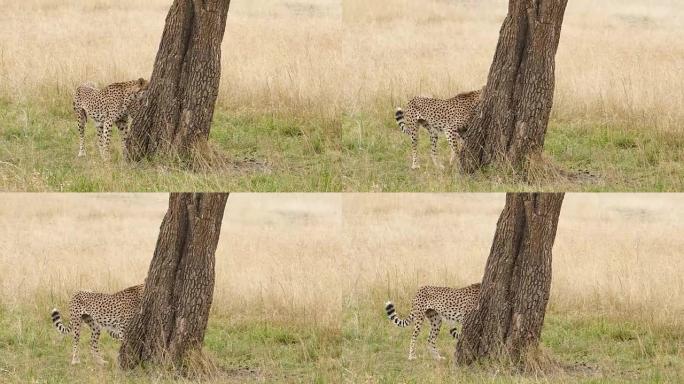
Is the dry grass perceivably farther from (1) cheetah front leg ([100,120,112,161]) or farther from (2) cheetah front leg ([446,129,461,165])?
(1) cheetah front leg ([100,120,112,161])

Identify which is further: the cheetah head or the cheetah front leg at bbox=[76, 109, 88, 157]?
the cheetah front leg at bbox=[76, 109, 88, 157]

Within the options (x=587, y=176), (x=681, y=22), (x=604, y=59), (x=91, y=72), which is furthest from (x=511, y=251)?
(x=681, y=22)

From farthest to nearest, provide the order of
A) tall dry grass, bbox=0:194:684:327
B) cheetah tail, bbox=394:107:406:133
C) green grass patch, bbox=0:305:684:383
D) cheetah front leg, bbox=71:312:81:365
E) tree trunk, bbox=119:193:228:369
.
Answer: tall dry grass, bbox=0:194:684:327, cheetah tail, bbox=394:107:406:133, cheetah front leg, bbox=71:312:81:365, green grass patch, bbox=0:305:684:383, tree trunk, bbox=119:193:228:369

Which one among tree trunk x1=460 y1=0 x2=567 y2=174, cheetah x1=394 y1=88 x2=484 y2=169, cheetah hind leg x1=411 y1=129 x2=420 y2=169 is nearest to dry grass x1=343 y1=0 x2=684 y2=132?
cheetah x1=394 y1=88 x2=484 y2=169

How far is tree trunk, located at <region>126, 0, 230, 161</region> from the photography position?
11.3m

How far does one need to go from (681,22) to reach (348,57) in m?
11.6

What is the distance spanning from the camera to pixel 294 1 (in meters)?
24.0

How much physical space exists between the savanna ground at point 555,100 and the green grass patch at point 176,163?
40 cm

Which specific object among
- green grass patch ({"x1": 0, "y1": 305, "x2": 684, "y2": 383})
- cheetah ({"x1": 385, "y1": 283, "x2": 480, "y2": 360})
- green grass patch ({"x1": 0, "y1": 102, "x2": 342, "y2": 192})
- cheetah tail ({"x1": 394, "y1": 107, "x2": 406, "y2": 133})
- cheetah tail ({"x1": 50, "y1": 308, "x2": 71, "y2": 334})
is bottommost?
green grass patch ({"x1": 0, "y1": 305, "x2": 684, "y2": 383})

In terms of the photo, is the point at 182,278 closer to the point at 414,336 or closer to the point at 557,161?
the point at 414,336

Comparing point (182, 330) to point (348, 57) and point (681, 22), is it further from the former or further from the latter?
point (681, 22)

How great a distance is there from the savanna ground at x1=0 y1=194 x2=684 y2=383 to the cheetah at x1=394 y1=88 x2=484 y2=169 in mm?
1869

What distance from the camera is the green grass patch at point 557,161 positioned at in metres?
11.3

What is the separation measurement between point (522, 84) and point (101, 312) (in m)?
4.52
